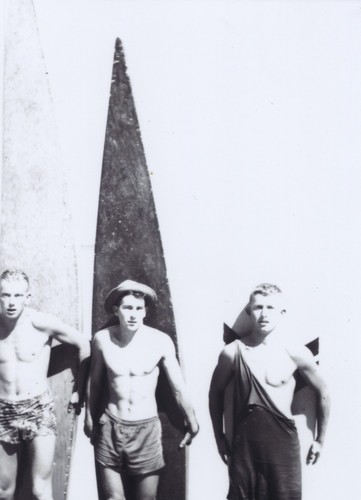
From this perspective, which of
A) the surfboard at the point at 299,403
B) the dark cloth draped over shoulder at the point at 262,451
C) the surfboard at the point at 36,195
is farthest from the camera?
the surfboard at the point at 36,195

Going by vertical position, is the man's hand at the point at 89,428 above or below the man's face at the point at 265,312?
below

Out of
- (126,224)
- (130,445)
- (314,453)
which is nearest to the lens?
(130,445)

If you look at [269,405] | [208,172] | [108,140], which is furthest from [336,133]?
[269,405]

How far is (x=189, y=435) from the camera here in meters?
2.79

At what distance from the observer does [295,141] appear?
2848 millimetres

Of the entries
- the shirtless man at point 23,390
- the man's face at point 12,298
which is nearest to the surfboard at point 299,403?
the shirtless man at point 23,390

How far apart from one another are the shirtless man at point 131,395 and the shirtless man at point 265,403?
0.72 feet

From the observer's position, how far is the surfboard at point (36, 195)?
288cm

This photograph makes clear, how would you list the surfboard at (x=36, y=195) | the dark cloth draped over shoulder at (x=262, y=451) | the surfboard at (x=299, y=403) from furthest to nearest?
1. the surfboard at (x=36, y=195)
2. the surfboard at (x=299, y=403)
3. the dark cloth draped over shoulder at (x=262, y=451)

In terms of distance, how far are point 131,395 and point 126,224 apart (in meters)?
0.68

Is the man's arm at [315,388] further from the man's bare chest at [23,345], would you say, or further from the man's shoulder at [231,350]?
the man's bare chest at [23,345]

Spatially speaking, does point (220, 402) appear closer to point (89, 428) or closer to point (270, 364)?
point (270, 364)

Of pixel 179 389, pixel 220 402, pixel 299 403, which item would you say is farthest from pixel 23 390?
pixel 299 403

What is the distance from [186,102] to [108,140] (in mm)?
354
